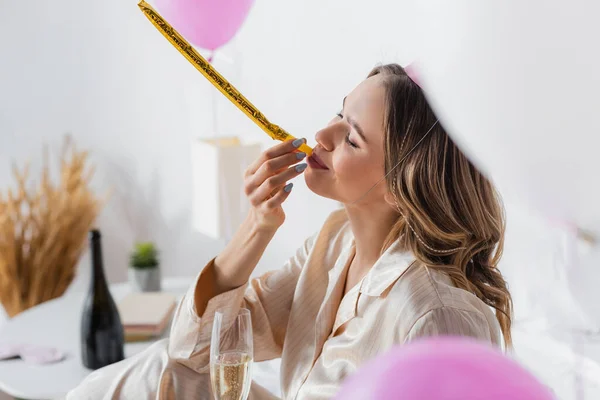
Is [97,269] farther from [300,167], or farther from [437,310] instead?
[437,310]

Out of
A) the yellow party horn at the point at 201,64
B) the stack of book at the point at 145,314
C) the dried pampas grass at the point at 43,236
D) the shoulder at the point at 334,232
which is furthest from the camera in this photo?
the dried pampas grass at the point at 43,236

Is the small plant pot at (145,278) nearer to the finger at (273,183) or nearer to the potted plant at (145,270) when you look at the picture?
the potted plant at (145,270)

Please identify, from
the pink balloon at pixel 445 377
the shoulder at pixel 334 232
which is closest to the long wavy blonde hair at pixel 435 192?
the shoulder at pixel 334 232

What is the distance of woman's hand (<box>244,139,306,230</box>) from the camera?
3.73 ft

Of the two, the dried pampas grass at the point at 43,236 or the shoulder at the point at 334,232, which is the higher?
the shoulder at the point at 334,232

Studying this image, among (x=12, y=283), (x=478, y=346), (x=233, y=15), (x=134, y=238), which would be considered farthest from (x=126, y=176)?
(x=478, y=346)

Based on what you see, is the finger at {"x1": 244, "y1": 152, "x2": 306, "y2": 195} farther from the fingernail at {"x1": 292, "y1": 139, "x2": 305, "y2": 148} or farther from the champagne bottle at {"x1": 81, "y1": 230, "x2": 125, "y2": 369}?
the champagne bottle at {"x1": 81, "y1": 230, "x2": 125, "y2": 369}

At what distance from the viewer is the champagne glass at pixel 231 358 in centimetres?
100

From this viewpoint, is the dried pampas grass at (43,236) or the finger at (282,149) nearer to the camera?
the finger at (282,149)

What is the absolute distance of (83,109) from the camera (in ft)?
9.89

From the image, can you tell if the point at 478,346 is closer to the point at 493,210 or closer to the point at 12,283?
the point at 493,210

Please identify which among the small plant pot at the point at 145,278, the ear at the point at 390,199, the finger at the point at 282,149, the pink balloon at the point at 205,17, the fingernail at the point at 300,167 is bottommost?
the small plant pot at the point at 145,278

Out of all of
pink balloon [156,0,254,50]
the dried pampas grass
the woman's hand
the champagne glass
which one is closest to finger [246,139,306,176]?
the woman's hand

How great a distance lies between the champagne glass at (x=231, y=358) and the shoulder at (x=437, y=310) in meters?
0.21
